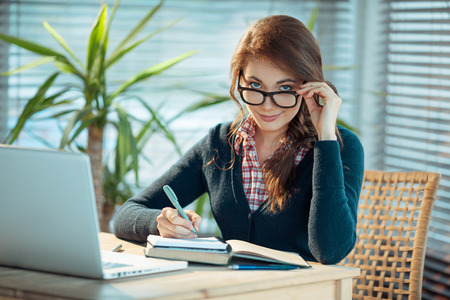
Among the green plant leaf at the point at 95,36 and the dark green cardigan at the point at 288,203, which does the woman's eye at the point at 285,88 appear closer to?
the dark green cardigan at the point at 288,203

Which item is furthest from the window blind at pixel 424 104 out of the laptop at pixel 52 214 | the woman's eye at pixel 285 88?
the laptop at pixel 52 214

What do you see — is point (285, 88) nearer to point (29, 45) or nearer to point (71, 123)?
point (71, 123)

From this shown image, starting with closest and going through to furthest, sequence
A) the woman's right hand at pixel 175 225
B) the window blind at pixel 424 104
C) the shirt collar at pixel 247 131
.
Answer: the woman's right hand at pixel 175 225 < the shirt collar at pixel 247 131 < the window blind at pixel 424 104

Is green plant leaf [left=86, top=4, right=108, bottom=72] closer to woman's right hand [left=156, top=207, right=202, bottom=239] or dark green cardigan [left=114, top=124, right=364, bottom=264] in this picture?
dark green cardigan [left=114, top=124, right=364, bottom=264]

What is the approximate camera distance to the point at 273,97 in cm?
158

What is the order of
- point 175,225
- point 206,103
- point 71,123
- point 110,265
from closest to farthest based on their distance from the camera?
point 110,265 → point 175,225 → point 71,123 → point 206,103

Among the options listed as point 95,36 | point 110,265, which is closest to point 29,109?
point 95,36

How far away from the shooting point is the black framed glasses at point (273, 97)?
1.57m

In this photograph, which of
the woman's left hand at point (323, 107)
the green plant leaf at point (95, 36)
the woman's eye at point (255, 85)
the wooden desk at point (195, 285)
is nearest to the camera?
the wooden desk at point (195, 285)

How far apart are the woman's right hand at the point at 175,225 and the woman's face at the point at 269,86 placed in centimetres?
37

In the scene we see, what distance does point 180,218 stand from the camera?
1.41 metres

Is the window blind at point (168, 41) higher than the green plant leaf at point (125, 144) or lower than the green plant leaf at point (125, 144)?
higher

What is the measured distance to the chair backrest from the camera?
1770 millimetres

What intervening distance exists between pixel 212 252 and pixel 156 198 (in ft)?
1.74
